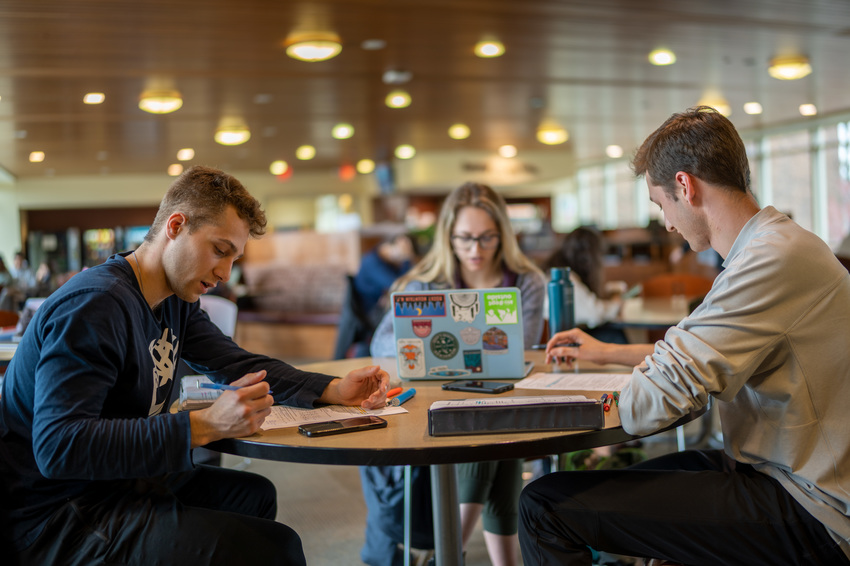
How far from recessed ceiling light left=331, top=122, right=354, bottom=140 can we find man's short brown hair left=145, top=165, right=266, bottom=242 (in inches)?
362

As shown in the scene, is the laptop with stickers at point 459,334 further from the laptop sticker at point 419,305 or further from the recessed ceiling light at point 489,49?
the recessed ceiling light at point 489,49

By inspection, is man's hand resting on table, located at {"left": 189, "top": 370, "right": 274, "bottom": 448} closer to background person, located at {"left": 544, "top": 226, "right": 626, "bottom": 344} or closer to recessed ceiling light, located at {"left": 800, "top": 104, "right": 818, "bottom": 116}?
background person, located at {"left": 544, "top": 226, "right": 626, "bottom": 344}

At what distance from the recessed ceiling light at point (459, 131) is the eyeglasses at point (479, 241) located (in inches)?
346

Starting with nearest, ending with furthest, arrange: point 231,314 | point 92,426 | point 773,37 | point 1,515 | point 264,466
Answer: point 92,426 → point 1,515 → point 231,314 → point 264,466 → point 773,37

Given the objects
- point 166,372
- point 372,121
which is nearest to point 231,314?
point 166,372

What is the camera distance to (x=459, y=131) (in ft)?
39.2

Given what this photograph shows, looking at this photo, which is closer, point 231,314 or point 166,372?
point 166,372

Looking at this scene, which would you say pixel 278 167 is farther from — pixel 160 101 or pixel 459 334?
pixel 459 334

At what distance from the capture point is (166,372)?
5.31ft

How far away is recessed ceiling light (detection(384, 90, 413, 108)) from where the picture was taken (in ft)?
28.0

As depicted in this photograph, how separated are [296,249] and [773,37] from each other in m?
6.89

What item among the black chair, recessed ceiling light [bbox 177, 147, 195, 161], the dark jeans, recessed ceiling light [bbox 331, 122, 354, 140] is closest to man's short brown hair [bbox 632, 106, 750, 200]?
the dark jeans

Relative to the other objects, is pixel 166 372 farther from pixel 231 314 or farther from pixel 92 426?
pixel 231 314

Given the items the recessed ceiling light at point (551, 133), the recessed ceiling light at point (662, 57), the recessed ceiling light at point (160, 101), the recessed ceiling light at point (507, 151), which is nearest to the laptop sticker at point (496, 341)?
the recessed ceiling light at point (662, 57)
